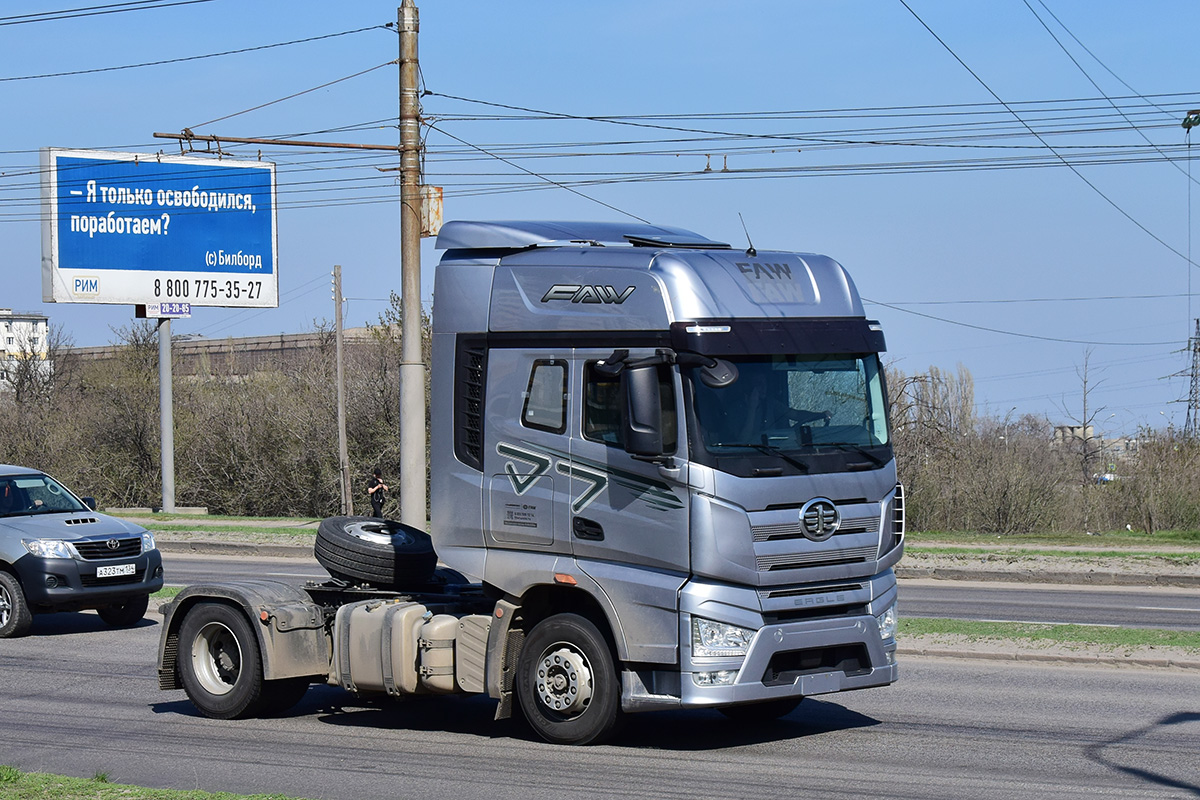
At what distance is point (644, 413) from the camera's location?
774 centimetres

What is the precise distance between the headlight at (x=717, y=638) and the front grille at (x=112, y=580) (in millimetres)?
8670

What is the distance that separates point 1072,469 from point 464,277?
83.3ft

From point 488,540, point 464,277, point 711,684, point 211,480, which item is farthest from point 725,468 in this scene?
point 211,480

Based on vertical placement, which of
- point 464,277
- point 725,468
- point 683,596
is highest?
point 464,277

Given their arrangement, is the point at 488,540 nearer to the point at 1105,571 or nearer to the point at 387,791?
the point at 387,791

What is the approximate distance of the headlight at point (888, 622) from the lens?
8414 millimetres

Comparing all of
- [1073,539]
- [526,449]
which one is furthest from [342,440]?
[526,449]

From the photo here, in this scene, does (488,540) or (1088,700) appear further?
(1088,700)

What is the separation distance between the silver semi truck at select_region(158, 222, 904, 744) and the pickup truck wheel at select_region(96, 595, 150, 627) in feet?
19.7

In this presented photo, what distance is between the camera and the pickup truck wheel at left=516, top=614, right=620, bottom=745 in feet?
26.8

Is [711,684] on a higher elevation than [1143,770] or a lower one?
higher

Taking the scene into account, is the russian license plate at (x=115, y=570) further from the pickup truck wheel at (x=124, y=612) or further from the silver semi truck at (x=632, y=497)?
the silver semi truck at (x=632, y=497)

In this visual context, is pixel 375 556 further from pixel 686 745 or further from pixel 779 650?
pixel 779 650

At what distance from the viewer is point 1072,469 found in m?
31.2
